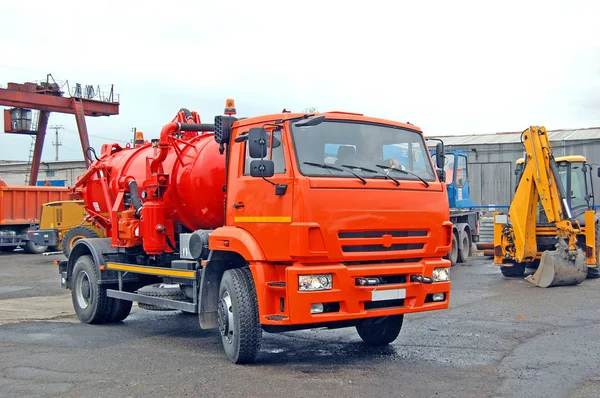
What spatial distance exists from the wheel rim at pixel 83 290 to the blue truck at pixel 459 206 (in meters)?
11.1

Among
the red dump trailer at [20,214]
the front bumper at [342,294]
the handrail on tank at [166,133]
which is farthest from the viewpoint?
the red dump trailer at [20,214]

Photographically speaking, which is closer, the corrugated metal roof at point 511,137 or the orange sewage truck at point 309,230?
the orange sewage truck at point 309,230

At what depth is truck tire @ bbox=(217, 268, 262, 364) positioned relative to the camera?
725cm

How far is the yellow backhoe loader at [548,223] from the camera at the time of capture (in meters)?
13.8

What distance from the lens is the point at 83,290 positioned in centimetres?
1100

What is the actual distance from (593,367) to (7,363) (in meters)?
6.31

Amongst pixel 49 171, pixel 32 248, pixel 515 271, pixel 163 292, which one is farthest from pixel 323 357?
pixel 49 171

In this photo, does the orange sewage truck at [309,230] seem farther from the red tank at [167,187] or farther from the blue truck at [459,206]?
the blue truck at [459,206]

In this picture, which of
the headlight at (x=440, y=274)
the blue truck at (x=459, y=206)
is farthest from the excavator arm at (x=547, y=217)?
the headlight at (x=440, y=274)

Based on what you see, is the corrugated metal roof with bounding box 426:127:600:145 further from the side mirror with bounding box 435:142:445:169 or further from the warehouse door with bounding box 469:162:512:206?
the side mirror with bounding box 435:142:445:169

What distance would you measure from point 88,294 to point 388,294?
5.62 metres

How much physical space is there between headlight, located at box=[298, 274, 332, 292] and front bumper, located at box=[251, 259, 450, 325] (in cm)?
4

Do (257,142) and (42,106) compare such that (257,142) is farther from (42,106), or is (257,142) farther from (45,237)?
(42,106)

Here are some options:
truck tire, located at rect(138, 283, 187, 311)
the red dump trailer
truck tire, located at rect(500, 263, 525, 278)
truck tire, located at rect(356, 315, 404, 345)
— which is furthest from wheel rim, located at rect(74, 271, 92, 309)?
the red dump trailer
